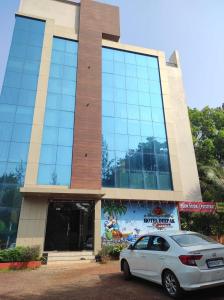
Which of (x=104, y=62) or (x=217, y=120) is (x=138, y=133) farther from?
(x=217, y=120)

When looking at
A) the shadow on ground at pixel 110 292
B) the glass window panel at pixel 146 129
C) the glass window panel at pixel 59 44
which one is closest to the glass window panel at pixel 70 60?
the glass window panel at pixel 59 44

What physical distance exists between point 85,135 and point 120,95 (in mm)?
5281

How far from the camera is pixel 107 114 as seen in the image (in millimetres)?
20969

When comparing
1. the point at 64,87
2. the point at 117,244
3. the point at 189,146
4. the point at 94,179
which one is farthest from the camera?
the point at 189,146

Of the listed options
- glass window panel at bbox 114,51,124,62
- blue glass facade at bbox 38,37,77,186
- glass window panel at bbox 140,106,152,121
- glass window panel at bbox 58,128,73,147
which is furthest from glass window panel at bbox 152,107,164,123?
glass window panel at bbox 58,128,73,147

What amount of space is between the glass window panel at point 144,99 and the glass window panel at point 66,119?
6435 millimetres

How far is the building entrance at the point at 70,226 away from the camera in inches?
675

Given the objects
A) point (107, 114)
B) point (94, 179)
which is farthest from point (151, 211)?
point (107, 114)

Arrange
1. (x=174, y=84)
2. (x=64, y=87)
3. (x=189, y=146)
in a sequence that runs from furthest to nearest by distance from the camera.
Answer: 1. (x=174, y=84)
2. (x=189, y=146)
3. (x=64, y=87)

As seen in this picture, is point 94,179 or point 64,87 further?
point 64,87

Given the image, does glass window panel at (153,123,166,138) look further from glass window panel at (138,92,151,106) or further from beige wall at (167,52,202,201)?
glass window panel at (138,92,151,106)

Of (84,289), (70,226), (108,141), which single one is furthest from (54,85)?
(84,289)

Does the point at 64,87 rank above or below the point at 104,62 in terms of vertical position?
below

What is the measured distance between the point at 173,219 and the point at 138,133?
7253mm
